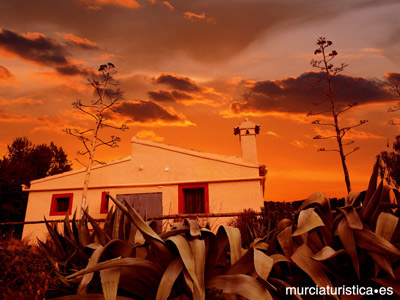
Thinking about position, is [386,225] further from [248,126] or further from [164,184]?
[248,126]

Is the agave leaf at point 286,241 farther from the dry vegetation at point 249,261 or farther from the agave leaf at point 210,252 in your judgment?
the agave leaf at point 210,252

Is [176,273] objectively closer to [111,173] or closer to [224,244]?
[224,244]

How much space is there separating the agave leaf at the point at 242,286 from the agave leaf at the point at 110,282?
0.35 meters

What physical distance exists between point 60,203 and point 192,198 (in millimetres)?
7492

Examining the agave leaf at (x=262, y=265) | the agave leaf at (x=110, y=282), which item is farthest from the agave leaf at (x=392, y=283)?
the agave leaf at (x=110, y=282)

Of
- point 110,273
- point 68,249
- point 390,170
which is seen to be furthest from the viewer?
point 390,170

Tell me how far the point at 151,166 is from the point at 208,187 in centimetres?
328

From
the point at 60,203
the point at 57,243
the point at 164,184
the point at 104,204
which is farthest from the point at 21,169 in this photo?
the point at 57,243

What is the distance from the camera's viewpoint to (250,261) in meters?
1.22

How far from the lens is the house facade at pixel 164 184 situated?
583 inches

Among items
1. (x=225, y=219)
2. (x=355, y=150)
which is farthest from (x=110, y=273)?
(x=355, y=150)

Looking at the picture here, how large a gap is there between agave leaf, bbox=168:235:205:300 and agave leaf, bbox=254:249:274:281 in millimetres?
218

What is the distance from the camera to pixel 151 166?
1595cm

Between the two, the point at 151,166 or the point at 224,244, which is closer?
the point at 224,244
